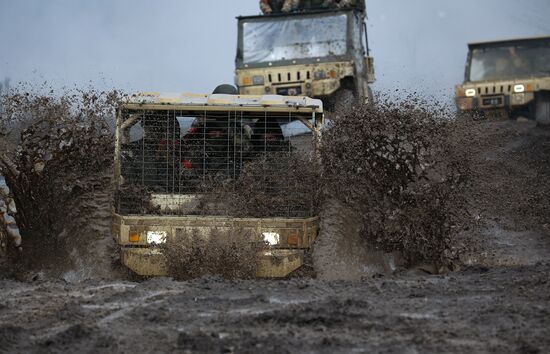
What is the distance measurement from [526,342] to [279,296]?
1.83 metres

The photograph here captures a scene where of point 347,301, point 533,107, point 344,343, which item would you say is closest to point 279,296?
point 347,301

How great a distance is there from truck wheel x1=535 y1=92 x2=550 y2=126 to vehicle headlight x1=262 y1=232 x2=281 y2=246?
10.6 meters

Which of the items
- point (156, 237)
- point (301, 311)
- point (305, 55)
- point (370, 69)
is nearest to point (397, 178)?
point (156, 237)

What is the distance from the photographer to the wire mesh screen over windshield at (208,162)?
21.9 feet

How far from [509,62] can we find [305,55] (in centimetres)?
533

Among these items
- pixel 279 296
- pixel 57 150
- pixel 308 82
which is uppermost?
pixel 308 82

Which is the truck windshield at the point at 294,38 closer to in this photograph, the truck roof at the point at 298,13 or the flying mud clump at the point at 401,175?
the truck roof at the point at 298,13

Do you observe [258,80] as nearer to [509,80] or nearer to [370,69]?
[370,69]

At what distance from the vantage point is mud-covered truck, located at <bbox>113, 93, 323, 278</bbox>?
263 inches

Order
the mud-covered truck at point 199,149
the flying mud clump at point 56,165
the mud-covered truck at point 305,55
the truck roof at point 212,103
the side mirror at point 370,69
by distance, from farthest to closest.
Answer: the side mirror at point 370,69
the mud-covered truck at point 305,55
the flying mud clump at point 56,165
the truck roof at point 212,103
the mud-covered truck at point 199,149

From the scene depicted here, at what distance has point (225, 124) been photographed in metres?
6.89

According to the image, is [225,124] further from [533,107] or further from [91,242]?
[533,107]

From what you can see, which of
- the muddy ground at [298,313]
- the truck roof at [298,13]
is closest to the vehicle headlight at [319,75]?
the truck roof at [298,13]

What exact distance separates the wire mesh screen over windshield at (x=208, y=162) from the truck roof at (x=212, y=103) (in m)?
0.06
